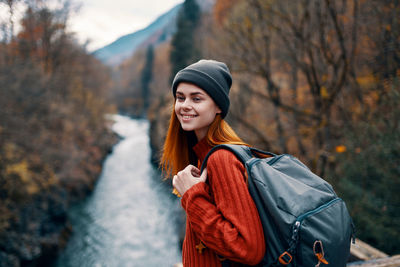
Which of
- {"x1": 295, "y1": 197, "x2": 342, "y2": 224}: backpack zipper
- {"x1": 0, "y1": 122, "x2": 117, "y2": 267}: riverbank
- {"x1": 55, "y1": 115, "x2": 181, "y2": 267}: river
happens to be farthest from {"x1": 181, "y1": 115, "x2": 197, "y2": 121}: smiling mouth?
{"x1": 55, "y1": 115, "x2": 181, "y2": 267}: river

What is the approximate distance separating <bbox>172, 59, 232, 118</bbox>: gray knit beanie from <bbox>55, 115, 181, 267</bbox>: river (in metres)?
10.6

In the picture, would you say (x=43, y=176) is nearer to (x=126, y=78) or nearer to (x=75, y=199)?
(x=75, y=199)

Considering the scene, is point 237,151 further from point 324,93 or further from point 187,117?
point 324,93

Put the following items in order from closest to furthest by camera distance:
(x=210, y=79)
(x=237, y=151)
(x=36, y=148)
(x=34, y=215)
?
(x=237, y=151) < (x=210, y=79) < (x=34, y=215) < (x=36, y=148)

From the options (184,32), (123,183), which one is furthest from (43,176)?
(184,32)

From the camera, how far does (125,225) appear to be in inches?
517

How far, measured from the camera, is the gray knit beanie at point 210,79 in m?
1.35

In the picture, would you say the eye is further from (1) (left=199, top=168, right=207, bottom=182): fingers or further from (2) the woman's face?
(1) (left=199, top=168, right=207, bottom=182): fingers

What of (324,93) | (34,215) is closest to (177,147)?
(324,93)

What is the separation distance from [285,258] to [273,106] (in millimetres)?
10100

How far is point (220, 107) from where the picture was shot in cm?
143

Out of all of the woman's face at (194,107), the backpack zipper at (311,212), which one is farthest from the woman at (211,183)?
the backpack zipper at (311,212)

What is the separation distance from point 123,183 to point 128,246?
288 inches

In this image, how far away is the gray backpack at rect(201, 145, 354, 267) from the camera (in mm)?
1039
